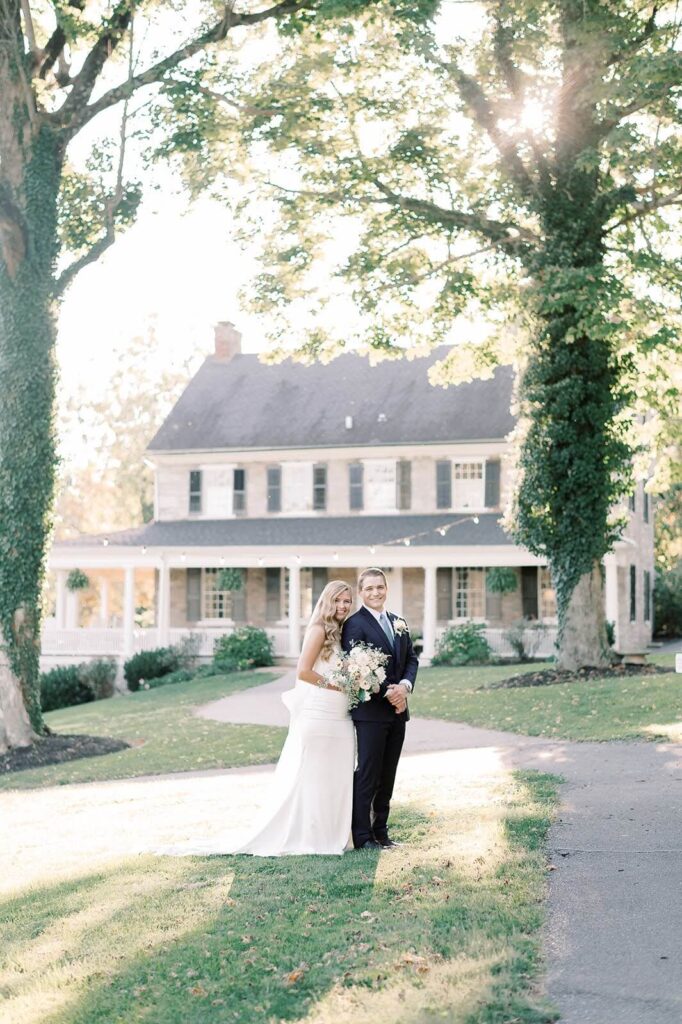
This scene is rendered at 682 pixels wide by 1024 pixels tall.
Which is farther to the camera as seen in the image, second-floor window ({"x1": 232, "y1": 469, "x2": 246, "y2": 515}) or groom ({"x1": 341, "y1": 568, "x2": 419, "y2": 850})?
second-floor window ({"x1": 232, "y1": 469, "x2": 246, "y2": 515})

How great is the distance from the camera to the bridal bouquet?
24.7 feet

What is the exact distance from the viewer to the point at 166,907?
6734 mm

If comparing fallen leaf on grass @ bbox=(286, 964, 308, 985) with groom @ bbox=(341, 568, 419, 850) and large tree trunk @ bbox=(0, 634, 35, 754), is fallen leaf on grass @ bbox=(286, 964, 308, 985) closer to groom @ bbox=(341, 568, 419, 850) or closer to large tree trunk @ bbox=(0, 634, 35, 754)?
groom @ bbox=(341, 568, 419, 850)

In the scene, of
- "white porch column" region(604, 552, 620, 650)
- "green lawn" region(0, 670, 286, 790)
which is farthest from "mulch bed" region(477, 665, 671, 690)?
"white porch column" region(604, 552, 620, 650)

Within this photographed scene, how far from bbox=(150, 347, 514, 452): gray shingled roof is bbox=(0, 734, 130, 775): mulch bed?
17090 millimetres

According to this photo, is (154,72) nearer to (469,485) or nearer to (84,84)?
(84,84)

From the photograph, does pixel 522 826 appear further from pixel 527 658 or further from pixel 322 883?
pixel 527 658

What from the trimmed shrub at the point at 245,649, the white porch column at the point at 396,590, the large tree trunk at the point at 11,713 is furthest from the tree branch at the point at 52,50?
the white porch column at the point at 396,590

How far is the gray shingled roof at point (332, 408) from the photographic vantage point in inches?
1307

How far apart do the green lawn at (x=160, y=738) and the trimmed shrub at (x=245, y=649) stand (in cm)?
374

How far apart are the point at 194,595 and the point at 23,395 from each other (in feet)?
58.2

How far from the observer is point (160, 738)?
18172 millimetres

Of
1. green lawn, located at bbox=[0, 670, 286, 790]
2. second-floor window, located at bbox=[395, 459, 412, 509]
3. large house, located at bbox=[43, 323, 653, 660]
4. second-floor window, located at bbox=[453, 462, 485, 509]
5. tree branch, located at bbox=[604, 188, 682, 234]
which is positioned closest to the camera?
green lawn, located at bbox=[0, 670, 286, 790]

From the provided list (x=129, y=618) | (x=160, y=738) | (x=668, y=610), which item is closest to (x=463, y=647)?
(x=129, y=618)
